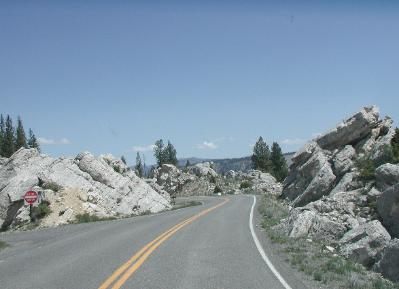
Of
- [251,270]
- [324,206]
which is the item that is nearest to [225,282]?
[251,270]

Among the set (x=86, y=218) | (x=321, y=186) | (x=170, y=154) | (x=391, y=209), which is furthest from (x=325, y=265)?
(x=170, y=154)

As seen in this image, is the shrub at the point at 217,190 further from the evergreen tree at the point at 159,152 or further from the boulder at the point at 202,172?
the evergreen tree at the point at 159,152

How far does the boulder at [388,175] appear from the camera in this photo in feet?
72.7

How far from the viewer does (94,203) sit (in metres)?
36.8

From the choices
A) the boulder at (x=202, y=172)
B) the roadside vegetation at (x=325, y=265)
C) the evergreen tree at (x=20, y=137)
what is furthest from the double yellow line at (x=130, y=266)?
the evergreen tree at (x=20, y=137)

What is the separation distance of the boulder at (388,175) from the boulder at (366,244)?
6061mm

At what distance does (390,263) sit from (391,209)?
6.14 metres

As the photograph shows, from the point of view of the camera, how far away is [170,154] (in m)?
176

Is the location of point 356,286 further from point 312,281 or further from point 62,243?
point 62,243

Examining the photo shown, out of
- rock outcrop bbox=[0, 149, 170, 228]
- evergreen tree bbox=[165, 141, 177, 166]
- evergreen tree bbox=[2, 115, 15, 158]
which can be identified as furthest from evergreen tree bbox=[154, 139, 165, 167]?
rock outcrop bbox=[0, 149, 170, 228]

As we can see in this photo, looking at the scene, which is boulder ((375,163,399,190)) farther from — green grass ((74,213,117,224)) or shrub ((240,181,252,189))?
shrub ((240,181,252,189))

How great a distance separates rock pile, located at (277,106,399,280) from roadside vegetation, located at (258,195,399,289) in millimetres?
641

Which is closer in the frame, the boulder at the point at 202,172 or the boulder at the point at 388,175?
the boulder at the point at 388,175

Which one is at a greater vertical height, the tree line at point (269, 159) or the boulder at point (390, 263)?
the tree line at point (269, 159)
